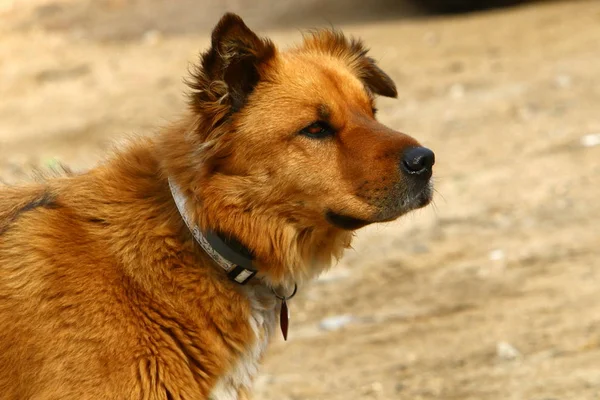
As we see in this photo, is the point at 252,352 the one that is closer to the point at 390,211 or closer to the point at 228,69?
the point at 390,211

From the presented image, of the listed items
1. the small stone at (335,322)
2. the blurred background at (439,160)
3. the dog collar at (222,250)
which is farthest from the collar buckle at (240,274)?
the small stone at (335,322)

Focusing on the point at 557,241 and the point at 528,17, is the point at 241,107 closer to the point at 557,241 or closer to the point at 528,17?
the point at 557,241

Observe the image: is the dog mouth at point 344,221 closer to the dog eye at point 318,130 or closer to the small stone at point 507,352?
the dog eye at point 318,130

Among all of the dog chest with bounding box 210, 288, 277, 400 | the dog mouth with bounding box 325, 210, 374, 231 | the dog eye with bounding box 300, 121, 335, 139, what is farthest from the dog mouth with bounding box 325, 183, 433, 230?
the dog chest with bounding box 210, 288, 277, 400

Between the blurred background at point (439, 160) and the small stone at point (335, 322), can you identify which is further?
the small stone at point (335, 322)

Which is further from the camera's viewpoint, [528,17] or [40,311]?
[528,17]

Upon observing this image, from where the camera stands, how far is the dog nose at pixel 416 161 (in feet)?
13.5

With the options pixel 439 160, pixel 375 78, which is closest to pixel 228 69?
pixel 375 78

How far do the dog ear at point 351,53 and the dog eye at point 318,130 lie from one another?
786mm

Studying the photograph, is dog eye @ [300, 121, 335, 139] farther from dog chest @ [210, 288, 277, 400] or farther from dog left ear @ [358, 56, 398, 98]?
dog left ear @ [358, 56, 398, 98]

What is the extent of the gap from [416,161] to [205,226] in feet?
3.03

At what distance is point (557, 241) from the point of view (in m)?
7.62

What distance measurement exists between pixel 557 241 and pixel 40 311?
4.76 metres

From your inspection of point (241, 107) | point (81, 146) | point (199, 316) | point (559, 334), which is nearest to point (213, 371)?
point (199, 316)
